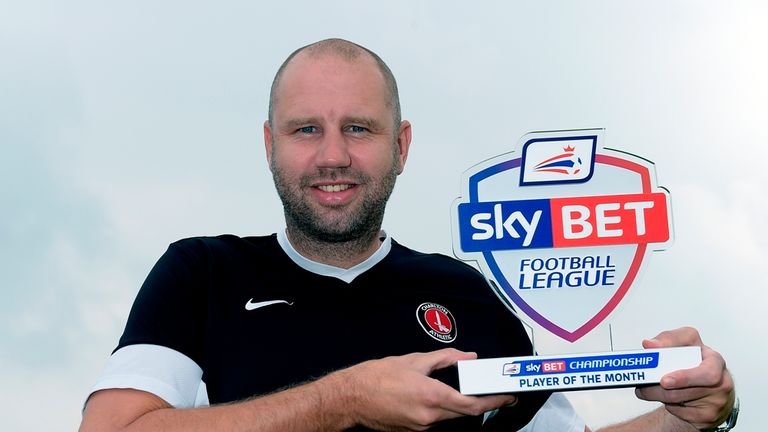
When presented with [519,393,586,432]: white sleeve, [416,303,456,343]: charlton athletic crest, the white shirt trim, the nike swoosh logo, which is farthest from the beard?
[519,393,586,432]: white sleeve

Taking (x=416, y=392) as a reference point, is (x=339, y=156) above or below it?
above

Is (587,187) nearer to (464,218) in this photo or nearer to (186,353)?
(464,218)

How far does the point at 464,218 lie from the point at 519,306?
46 cm

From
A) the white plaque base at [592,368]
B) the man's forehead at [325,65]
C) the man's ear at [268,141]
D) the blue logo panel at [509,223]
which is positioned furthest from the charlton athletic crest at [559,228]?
the man's ear at [268,141]

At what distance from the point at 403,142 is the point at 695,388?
1.72m

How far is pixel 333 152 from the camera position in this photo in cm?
352

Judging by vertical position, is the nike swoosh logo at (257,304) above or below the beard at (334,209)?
below

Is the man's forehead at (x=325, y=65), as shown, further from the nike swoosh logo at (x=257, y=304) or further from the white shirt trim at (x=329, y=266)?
the nike swoosh logo at (x=257, y=304)

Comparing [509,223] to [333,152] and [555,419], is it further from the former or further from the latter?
[555,419]

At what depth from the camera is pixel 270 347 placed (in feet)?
11.4

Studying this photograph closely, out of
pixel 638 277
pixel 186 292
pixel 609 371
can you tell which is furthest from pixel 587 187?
pixel 186 292

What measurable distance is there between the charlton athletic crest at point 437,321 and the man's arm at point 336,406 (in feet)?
1.81

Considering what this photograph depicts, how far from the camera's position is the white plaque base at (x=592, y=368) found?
3182 mm

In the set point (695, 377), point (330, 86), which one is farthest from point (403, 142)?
point (695, 377)
